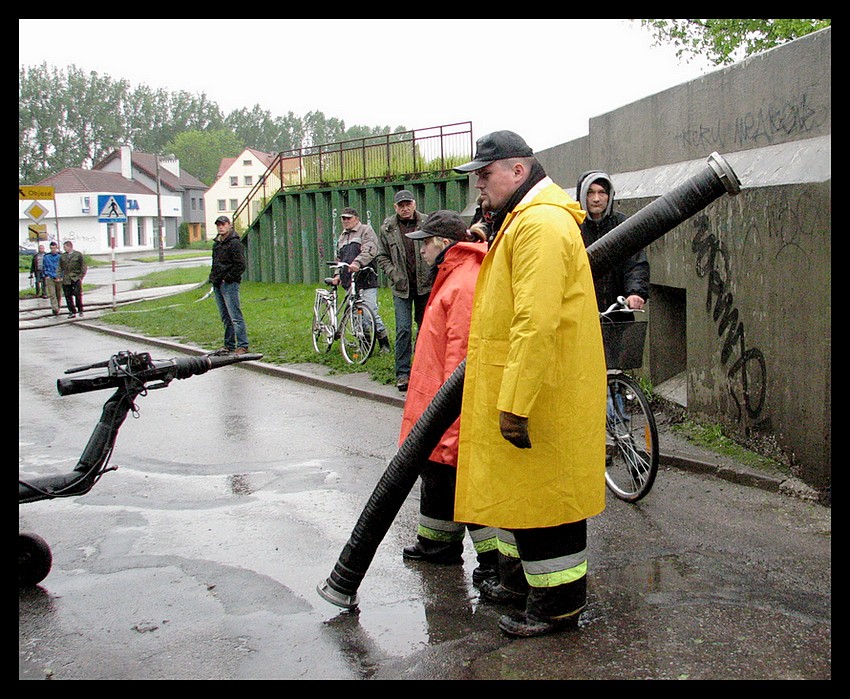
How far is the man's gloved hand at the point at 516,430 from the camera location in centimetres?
371

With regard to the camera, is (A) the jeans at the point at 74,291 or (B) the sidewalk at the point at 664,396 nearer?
(B) the sidewalk at the point at 664,396

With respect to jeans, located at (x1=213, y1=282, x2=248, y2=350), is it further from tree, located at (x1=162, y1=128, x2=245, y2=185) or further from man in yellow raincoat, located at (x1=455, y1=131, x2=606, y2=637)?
tree, located at (x1=162, y1=128, x2=245, y2=185)

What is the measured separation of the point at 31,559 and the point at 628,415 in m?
3.61

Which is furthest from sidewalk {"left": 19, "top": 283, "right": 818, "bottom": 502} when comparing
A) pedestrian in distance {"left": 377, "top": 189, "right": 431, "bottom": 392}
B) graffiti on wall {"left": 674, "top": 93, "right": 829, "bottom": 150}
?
graffiti on wall {"left": 674, "top": 93, "right": 829, "bottom": 150}

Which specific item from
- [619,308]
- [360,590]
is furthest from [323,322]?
[360,590]

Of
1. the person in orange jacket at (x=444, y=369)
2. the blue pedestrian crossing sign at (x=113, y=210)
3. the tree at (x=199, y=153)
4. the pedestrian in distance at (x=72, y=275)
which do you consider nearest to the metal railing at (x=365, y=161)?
the blue pedestrian crossing sign at (x=113, y=210)

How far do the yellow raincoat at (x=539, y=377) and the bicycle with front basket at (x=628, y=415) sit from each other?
1.85m

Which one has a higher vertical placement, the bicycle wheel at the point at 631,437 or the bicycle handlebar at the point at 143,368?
the bicycle handlebar at the point at 143,368

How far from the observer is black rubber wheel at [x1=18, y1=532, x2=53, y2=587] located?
4887 mm

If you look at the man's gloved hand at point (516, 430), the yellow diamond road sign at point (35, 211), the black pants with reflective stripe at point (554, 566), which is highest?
the yellow diamond road sign at point (35, 211)

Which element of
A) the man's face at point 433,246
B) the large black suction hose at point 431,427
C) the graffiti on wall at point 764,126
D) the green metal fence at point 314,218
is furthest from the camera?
the green metal fence at point 314,218

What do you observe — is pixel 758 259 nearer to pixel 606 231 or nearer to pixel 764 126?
pixel 606 231

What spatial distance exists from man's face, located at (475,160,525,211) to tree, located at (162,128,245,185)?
415 ft

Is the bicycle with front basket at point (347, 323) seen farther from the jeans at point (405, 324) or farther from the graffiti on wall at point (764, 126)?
the graffiti on wall at point (764, 126)
